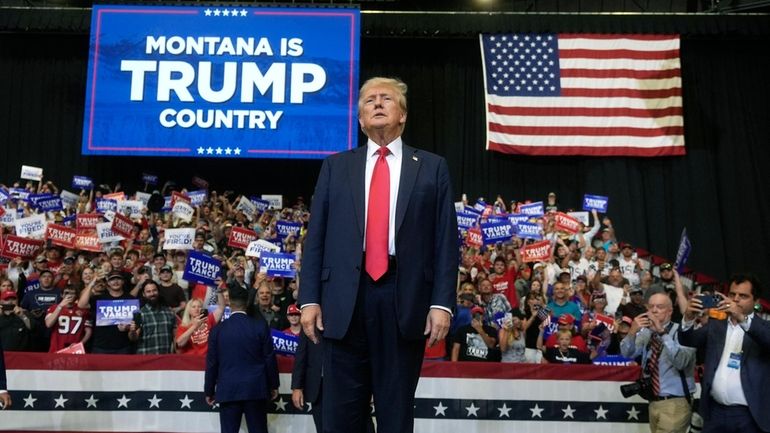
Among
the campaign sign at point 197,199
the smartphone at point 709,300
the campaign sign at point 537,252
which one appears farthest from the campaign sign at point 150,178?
the smartphone at point 709,300

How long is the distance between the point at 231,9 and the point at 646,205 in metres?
8.31

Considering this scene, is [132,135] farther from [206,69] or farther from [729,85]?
[729,85]

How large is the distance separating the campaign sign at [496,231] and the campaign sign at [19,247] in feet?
18.6

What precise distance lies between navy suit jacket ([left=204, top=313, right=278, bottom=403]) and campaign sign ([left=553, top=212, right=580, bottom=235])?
692 cm

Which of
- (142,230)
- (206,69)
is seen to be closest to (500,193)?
(206,69)

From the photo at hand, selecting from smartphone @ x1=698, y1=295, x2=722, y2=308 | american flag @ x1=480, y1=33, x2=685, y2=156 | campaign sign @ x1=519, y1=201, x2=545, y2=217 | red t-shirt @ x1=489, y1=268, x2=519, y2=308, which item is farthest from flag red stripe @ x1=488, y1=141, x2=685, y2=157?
smartphone @ x1=698, y1=295, x2=722, y2=308

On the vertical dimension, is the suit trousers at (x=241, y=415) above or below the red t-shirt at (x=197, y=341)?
below

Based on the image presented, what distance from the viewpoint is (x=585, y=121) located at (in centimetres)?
1552

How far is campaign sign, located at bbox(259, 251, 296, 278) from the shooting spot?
9.14 m

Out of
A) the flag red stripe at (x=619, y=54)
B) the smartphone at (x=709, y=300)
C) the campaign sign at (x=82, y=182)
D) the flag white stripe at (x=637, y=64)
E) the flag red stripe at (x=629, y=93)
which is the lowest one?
the smartphone at (x=709, y=300)

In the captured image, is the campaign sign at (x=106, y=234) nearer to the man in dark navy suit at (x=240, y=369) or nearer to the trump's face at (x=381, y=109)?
the man in dark navy suit at (x=240, y=369)

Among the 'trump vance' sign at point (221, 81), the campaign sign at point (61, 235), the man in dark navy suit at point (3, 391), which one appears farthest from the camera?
the 'trump vance' sign at point (221, 81)

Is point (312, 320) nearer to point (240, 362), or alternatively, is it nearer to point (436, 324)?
point (436, 324)

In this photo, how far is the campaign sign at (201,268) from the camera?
28.0 ft
